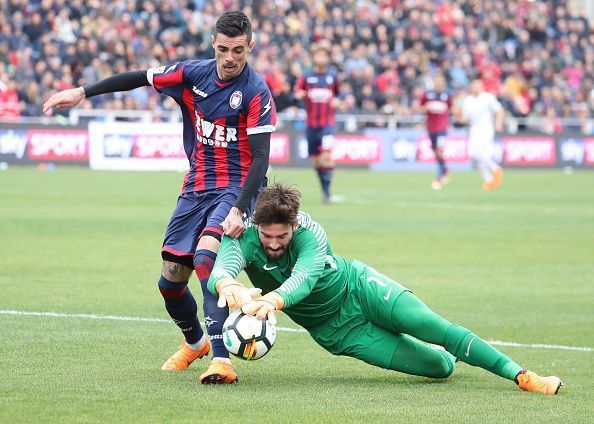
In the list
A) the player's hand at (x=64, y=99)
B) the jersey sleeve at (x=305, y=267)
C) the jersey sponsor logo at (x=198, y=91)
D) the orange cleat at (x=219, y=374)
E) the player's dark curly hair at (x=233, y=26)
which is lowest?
the orange cleat at (x=219, y=374)

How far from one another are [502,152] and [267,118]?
30958 millimetres

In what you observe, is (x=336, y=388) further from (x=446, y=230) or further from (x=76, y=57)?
(x=76, y=57)

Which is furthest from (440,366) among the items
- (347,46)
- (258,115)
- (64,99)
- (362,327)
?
(347,46)

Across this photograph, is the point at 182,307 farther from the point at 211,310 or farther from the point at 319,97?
the point at 319,97

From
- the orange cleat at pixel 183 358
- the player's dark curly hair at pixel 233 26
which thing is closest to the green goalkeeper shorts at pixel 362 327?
the orange cleat at pixel 183 358

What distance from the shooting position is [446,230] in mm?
18328

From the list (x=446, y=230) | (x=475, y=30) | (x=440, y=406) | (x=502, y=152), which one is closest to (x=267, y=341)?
(x=440, y=406)

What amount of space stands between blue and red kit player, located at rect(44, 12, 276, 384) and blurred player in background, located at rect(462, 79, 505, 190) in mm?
20997

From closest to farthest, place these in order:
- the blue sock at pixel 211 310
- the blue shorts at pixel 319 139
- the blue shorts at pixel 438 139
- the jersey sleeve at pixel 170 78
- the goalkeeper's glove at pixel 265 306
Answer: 1. the goalkeeper's glove at pixel 265 306
2. the blue sock at pixel 211 310
3. the jersey sleeve at pixel 170 78
4. the blue shorts at pixel 319 139
5. the blue shorts at pixel 438 139

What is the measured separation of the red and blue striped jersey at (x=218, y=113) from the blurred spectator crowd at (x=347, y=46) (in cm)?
2334

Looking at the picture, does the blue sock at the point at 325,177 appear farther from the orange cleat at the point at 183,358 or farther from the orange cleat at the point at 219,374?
the orange cleat at the point at 219,374

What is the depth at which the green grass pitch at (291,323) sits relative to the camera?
6.38 metres

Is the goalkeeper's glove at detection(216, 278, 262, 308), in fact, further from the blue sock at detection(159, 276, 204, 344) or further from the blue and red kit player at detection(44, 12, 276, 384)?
the blue sock at detection(159, 276, 204, 344)

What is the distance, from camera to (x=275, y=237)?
689 cm
